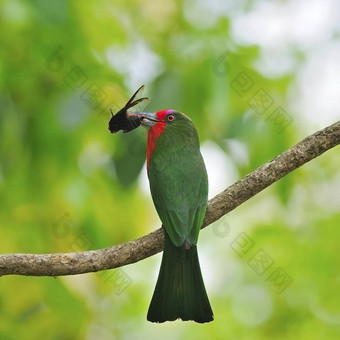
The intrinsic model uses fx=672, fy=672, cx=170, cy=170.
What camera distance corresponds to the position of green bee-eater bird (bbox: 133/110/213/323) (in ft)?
13.3

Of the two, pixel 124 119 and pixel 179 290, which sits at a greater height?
pixel 124 119

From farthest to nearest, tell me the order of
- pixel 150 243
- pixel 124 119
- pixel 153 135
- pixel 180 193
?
pixel 153 135
pixel 124 119
pixel 180 193
pixel 150 243

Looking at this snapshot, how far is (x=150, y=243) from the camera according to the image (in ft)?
12.9

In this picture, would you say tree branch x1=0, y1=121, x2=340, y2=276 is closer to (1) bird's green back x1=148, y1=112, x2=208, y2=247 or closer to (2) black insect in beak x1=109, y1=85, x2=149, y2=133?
(1) bird's green back x1=148, y1=112, x2=208, y2=247

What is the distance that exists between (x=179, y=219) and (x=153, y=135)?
81 centimetres

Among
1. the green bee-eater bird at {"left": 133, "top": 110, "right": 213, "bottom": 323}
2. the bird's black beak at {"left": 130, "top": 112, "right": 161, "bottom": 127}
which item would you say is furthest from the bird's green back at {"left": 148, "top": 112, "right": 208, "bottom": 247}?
the bird's black beak at {"left": 130, "top": 112, "right": 161, "bottom": 127}

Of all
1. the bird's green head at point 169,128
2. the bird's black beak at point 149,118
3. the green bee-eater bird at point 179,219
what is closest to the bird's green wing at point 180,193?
the green bee-eater bird at point 179,219

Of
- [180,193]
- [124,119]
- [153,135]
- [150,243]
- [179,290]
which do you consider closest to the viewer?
[150,243]

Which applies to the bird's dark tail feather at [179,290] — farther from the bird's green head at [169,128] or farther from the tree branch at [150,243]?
the bird's green head at [169,128]

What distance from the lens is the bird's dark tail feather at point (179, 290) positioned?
13.2 ft

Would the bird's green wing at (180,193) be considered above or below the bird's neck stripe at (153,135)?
below

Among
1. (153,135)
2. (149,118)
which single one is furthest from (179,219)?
(149,118)

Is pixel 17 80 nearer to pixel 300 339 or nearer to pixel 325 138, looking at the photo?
pixel 325 138

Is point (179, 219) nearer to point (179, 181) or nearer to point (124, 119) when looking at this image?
point (179, 181)
